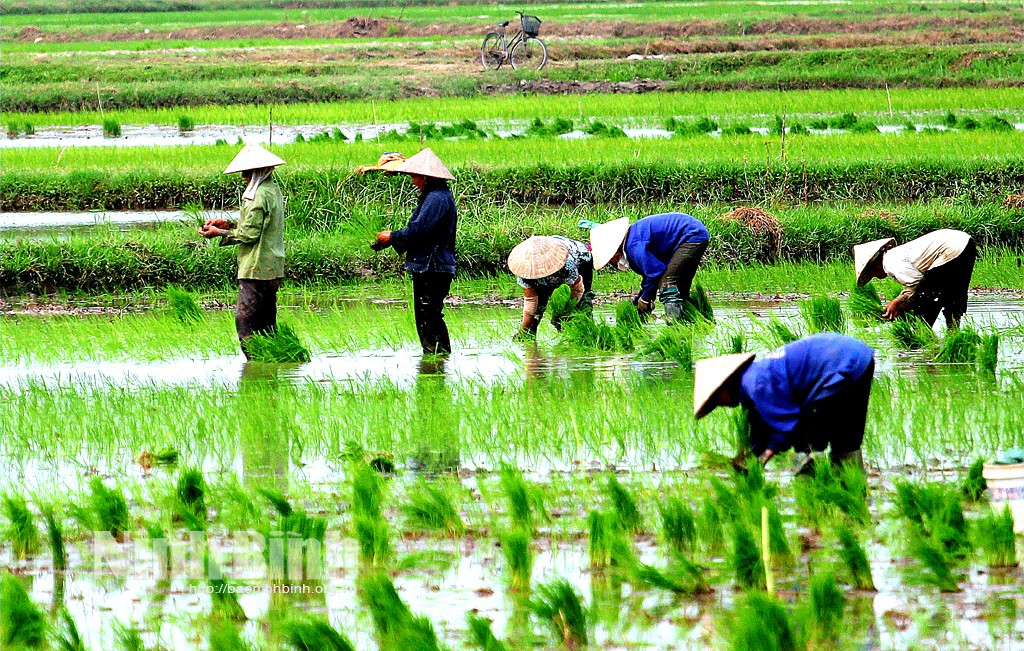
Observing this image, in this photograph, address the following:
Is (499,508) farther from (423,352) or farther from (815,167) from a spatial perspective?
(815,167)

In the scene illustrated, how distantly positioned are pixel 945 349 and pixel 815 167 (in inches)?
239

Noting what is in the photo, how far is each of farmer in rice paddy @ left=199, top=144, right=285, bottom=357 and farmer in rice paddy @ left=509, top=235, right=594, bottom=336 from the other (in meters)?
1.27

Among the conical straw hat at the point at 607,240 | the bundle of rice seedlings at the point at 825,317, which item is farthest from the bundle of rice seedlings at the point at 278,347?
the bundle of rice seedlings at the point at 825,317

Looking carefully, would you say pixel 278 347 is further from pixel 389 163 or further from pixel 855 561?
pixel 855 561

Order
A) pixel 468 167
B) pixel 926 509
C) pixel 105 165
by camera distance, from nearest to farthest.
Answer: pixel 926 509, pixel 468 167, pixel 105 165

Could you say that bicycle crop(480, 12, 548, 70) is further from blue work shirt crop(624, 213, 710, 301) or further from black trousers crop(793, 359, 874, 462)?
black trousers crop(793, 359, 874, 462)

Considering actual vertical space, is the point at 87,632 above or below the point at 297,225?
below

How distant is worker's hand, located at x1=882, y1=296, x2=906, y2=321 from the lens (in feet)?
22.1

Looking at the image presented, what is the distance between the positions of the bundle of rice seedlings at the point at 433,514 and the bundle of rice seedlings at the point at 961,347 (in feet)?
10.1

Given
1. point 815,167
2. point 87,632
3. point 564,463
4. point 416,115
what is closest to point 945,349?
point 564,463

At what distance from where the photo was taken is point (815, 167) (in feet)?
39.9

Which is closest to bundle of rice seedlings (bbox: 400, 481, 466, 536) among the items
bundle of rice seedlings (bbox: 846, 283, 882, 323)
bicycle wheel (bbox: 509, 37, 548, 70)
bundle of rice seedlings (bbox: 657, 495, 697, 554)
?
bundle of rice seedlings (bbox: 657, 495, 697, 554)

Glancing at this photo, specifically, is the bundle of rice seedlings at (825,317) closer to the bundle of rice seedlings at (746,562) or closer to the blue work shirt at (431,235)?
the blue work shirt at (431,235)

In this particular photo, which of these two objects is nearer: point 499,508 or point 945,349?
point 499,508
